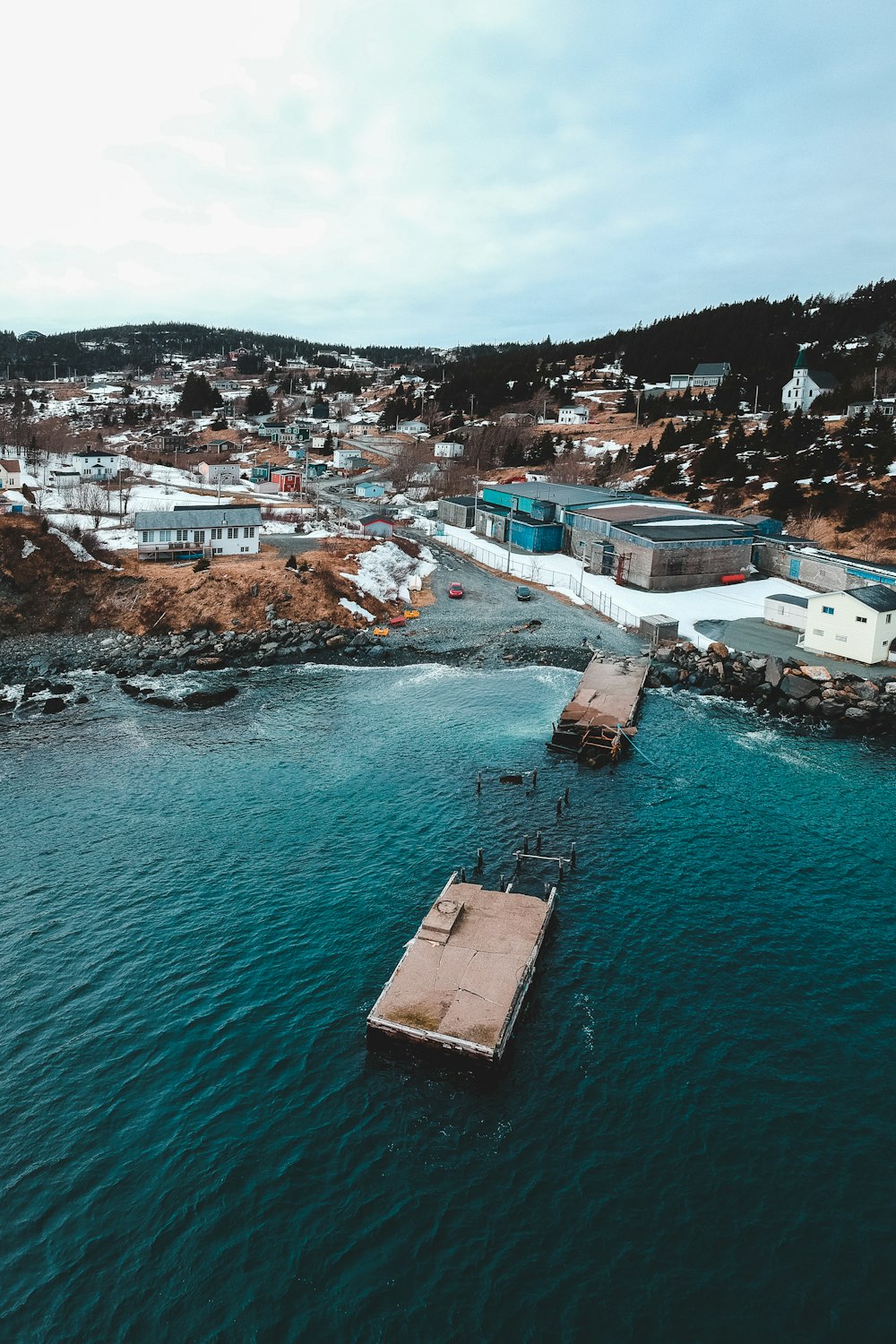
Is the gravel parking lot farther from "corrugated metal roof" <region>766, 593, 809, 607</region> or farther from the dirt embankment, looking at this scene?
"corrugated metal roof" <region>766, 593, 809, 607</region>

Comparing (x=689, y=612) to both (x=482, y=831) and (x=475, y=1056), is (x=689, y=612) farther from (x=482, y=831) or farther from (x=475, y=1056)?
(x=475, y=1056)

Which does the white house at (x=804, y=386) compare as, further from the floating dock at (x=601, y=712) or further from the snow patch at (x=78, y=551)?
the snow patch at (x=78, y=551)

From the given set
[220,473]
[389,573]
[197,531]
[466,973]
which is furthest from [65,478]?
[466,973]

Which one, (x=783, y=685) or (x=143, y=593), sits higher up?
(x=143, y=593)

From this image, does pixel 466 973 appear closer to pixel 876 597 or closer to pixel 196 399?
pixel 876 597

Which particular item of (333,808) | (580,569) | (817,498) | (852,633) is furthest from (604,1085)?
(817,498)

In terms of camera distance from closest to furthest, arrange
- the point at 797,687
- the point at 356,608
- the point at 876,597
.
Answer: the point at 797,687
the point at 876,597
the point at 356,608
